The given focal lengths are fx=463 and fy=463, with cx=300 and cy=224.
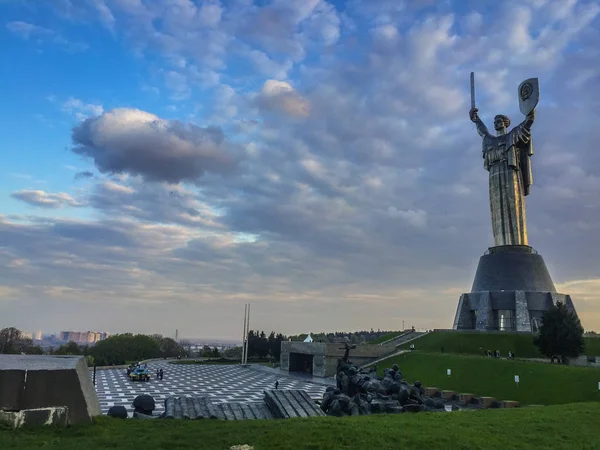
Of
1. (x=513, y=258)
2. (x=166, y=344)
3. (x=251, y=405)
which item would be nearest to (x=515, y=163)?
(x=513, y=258)

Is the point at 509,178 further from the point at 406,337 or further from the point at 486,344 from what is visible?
the point at 406,337

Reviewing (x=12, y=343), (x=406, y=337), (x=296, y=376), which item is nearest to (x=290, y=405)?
(x=296, y=376)

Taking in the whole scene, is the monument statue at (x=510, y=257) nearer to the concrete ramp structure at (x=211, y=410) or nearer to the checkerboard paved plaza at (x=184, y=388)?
the checkerboard paved plaza at (x=184, y=388)

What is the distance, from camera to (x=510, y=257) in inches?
1716

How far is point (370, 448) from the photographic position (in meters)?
7.05

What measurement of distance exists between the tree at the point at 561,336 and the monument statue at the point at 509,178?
15.8 metres

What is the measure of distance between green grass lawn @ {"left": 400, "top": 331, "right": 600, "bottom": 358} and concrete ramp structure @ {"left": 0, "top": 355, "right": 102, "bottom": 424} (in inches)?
1396

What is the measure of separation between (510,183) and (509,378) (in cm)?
2496

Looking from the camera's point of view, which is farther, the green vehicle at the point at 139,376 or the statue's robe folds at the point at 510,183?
the statue's robe folds at the point at 510,183

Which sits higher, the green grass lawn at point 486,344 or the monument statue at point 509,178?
the monument statue at point 509,178

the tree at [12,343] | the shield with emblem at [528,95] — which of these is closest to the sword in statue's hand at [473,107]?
the shield with emblem at [528,95]

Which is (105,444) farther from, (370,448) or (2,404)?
(370,448)

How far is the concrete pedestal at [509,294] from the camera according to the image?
4088 centimetres

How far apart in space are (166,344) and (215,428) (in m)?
82.1
